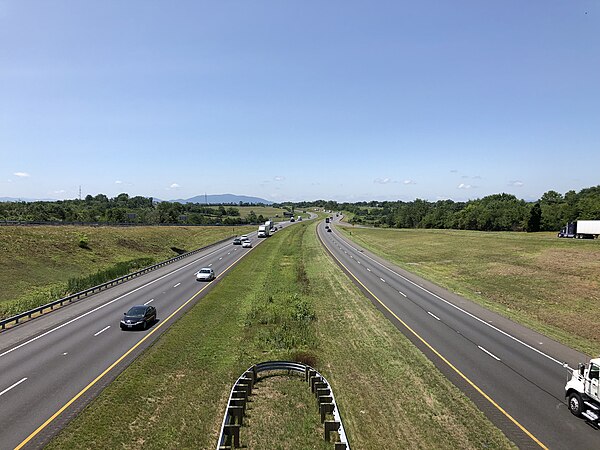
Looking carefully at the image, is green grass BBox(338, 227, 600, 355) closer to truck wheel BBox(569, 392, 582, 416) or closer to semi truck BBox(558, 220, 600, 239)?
semi truck BBox(558, 220, 600, 239)

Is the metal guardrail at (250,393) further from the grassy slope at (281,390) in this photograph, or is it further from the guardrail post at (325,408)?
the grassy slope at (281,390)

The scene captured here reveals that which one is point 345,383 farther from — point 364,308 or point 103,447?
point 364,308

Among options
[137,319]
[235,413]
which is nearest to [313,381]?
[235,413]

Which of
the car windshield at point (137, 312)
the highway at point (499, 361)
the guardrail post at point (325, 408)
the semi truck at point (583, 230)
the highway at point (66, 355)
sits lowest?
the highway at point (66, 355)

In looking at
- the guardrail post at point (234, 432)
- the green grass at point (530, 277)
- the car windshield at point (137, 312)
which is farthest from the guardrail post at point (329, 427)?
the green grass at point (530, 277)

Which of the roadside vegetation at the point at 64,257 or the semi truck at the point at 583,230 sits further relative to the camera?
the semi truck at the point at 583,230

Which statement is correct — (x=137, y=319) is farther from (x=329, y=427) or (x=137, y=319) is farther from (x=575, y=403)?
(x=575, y=403)
